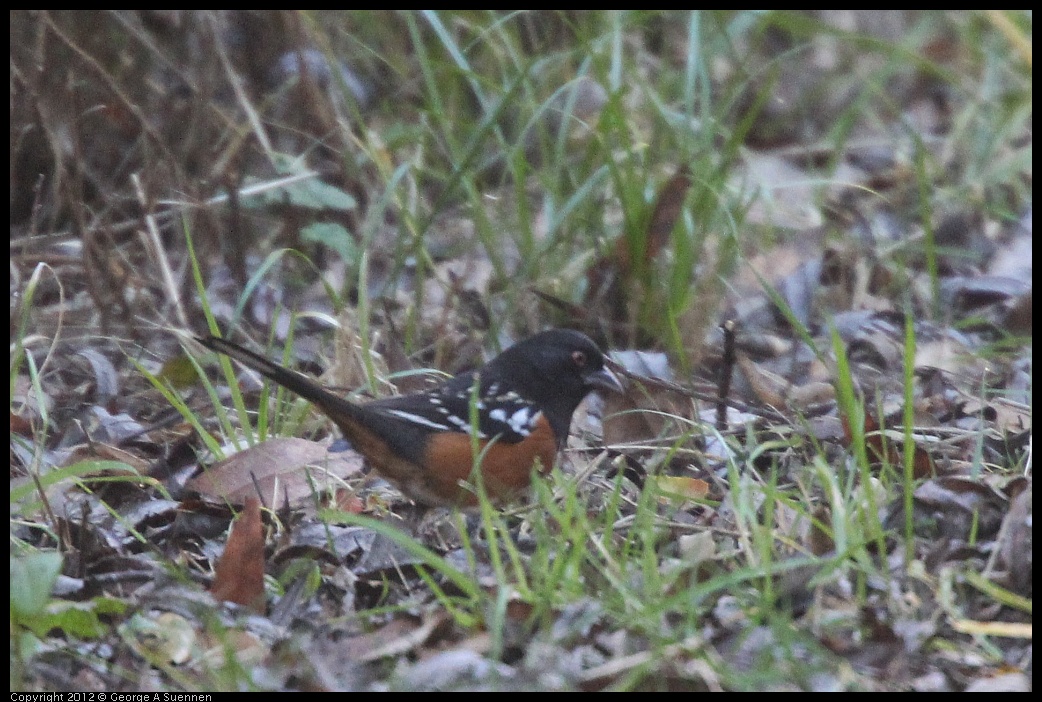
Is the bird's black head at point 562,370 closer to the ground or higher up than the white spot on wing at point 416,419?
closer to the ground

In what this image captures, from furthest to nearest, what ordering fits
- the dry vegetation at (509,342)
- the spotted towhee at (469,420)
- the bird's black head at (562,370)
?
the bird's black head at (562,370) → the spotted towhee at (469,420) → the dry vegetation at (509,342)

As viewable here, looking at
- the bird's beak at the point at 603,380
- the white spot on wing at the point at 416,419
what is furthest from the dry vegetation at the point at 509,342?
the white spot on wing at the point at 416,419

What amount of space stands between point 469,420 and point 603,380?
1.60 feet

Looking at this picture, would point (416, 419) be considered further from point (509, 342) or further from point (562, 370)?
point (509, 342)

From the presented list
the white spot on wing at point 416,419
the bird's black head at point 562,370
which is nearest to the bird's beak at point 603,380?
the bird's black head at point 562,370

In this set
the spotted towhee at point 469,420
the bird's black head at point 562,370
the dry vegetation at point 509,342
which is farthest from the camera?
the bird's black head at point 562,370

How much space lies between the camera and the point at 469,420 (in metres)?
3.37

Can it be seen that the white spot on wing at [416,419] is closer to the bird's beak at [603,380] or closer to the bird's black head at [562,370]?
the bird's black head at [562,370]

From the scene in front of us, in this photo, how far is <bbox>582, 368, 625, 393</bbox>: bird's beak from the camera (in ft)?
12.0

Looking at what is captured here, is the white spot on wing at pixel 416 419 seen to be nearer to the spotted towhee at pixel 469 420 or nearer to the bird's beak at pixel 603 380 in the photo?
the spotted towhee at pixel 469 420

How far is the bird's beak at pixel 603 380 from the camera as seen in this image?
12.0ft

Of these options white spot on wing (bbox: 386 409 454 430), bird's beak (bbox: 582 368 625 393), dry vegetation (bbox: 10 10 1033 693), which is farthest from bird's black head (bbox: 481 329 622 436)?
white spot on wing (bbox: 386 409 454 430)

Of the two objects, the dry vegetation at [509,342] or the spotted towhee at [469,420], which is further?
the spotted towhee at [469,420]

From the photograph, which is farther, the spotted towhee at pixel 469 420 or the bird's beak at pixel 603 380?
the bird's beak at pixel 603 380
